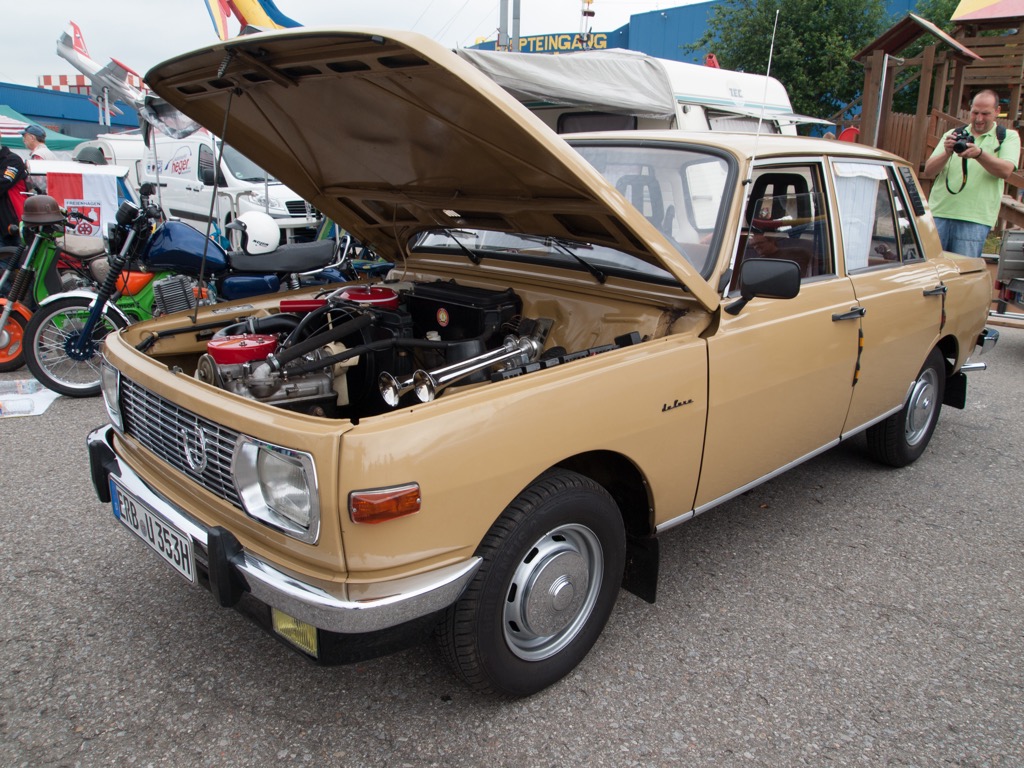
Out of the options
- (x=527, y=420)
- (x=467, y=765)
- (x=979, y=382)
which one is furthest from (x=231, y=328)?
(x=979, y=382)

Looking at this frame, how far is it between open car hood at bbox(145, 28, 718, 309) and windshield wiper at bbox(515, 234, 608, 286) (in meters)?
0.05

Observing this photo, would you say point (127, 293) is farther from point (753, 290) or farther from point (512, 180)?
point (753, 290)

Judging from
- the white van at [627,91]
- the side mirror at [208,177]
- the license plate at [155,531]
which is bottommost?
the license plate at [155,531]

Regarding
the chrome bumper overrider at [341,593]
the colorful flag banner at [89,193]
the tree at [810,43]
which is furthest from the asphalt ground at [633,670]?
the tree at [810,43]

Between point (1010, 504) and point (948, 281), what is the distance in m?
1.25

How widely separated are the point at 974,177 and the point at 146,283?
6.63m

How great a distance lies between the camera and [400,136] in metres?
2.59

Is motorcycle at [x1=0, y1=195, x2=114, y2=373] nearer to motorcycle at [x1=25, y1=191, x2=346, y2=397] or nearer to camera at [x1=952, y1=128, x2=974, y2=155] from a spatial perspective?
motorcycle at [x1=25, y1=191, x2=346, y2=397]

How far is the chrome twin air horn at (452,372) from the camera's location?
2279mm

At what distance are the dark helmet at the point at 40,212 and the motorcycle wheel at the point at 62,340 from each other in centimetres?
84

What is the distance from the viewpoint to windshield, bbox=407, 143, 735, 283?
271 centimetres

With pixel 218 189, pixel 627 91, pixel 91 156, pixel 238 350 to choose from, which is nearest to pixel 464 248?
pixel 238 350

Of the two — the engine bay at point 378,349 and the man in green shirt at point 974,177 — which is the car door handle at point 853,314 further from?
the man in green shirt at point 974,177

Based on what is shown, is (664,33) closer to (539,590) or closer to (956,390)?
(956,390)
